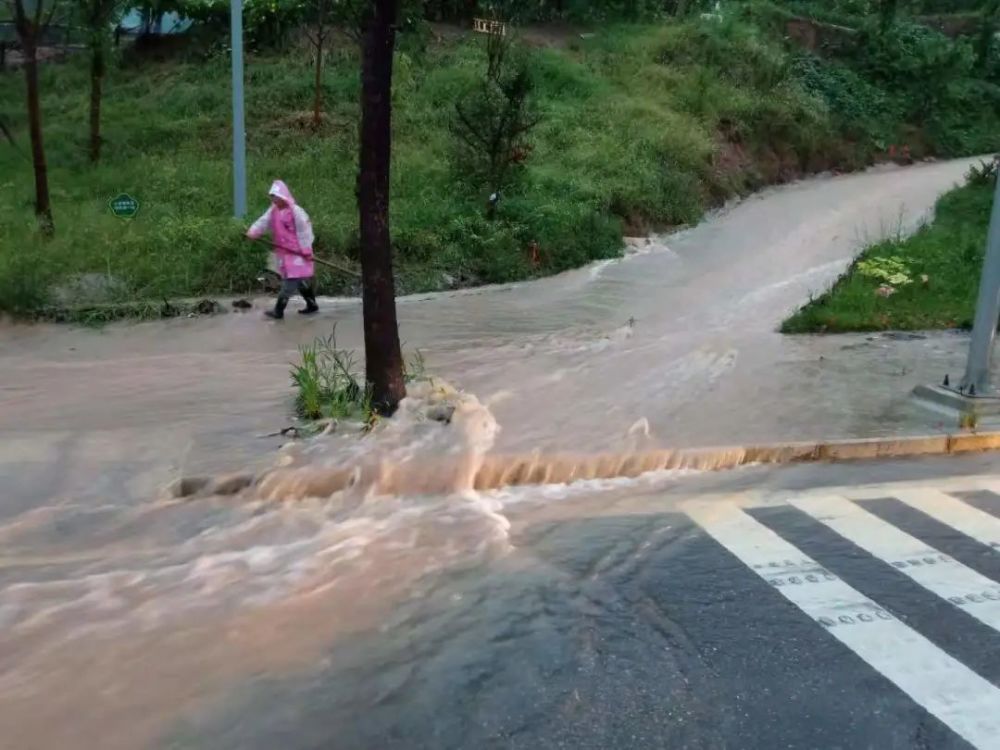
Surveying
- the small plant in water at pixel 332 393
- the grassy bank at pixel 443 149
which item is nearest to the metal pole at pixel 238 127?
the grassy bank at pixel 443 149

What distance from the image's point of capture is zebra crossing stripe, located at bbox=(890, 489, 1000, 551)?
6.41 metres

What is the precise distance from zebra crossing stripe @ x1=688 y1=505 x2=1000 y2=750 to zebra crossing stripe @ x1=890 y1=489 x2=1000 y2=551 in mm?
1208

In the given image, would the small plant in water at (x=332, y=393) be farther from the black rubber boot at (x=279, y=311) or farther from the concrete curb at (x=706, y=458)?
the black rubber boot at (x=279, y=311)

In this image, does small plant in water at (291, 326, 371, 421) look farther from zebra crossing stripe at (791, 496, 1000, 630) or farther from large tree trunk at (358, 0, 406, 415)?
zebra crossing stripe at (791, 496, 1000, 630)

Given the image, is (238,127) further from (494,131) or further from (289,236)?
(494,131)

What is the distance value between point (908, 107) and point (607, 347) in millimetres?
21928

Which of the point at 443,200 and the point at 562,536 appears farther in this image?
the point at 443,200

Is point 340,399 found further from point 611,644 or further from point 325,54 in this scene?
point 325,54

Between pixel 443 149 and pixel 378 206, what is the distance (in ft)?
35.9

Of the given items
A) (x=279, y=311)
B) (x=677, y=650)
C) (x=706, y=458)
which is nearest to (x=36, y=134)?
(x=279, y=311)

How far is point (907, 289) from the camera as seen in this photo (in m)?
13.2

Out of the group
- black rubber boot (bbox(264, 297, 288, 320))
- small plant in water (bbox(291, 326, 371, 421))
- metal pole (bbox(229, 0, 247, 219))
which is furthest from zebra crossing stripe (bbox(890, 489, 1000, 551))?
metal pole (bbox(229, 0, 247, 219))

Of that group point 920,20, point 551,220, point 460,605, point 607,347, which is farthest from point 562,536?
point 920,20

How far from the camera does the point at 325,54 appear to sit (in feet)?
75.4
